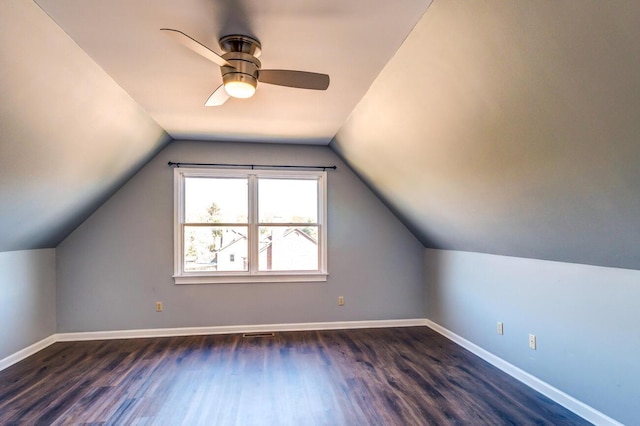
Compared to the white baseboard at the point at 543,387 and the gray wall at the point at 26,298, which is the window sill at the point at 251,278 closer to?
the gray wall at the point at 26,298

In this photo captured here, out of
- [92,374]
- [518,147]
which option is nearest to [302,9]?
[518,147]

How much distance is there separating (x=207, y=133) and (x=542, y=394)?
13.8 ft

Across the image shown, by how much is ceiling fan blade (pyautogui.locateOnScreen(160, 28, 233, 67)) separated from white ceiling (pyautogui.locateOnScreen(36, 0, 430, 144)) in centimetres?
20

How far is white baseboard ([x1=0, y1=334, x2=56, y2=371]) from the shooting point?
3390 mm

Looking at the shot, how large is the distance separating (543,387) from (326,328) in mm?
2494

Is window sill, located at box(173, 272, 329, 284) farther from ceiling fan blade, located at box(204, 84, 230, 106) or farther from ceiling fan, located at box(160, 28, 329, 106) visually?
ceiling fan, located at box(160, 28, 329, 106)

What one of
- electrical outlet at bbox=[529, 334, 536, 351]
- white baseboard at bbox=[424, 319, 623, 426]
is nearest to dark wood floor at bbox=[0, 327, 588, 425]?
white baseboard at bbox=[424, 319, 623, 426]

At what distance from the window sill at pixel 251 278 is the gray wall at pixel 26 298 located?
1412 mm

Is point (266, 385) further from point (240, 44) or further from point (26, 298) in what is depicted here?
point (26, 298)

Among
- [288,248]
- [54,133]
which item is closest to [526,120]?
[54,133]

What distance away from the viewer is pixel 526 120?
73.1 inches

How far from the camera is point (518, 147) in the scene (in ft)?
6.77

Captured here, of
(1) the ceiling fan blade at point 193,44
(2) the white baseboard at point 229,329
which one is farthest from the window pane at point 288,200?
(1) the ceiling fan blade at point 193,44

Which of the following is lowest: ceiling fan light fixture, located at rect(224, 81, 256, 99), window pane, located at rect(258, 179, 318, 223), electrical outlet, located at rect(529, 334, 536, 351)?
electrical outlet, located at rect(529, 334, 536, 351)
